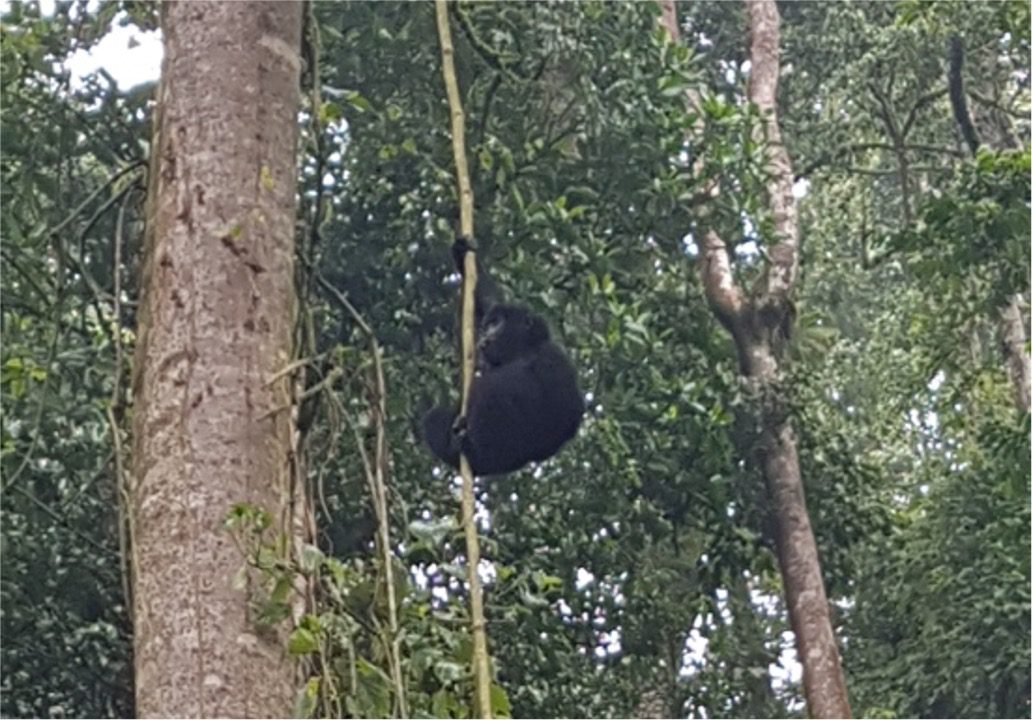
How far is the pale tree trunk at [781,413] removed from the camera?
992cm

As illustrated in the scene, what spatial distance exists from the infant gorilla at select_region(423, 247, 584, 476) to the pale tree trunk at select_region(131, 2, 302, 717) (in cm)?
318

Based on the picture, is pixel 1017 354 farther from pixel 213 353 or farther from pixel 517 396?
pixel 213 353

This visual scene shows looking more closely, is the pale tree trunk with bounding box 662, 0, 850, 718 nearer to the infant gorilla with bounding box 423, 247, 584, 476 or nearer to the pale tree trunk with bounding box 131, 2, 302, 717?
the infant gorilla with bounding box 423, 247, 584, 476

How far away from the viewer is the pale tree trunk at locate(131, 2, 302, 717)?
2984 mm

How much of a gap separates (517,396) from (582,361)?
1683 millimetres

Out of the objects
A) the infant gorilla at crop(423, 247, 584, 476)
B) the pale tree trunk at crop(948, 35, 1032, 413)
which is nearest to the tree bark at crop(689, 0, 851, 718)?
the pale tree trunk at crop(948, 35, 1032, 413)

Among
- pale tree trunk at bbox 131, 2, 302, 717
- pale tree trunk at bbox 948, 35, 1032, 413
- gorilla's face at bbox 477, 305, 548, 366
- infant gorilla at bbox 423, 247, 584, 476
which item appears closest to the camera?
pale tree trunk at bbox 131, 2, 302, 717

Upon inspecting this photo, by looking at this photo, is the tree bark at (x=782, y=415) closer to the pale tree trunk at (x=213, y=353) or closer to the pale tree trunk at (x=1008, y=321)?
the pale tree trunk at (x=1008, y=321)

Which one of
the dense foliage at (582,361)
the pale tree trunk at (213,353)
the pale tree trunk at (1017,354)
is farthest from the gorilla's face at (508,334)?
the pale tree trunk at (1017,354)

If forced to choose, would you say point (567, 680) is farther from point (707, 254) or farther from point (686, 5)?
point (686, 5)

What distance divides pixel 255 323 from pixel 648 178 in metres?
5.31

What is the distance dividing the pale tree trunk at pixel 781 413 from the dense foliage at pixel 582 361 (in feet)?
0.61

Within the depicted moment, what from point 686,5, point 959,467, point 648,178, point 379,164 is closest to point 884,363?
point 959,467

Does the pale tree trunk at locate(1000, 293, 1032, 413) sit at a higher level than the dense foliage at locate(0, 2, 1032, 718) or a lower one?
higher
